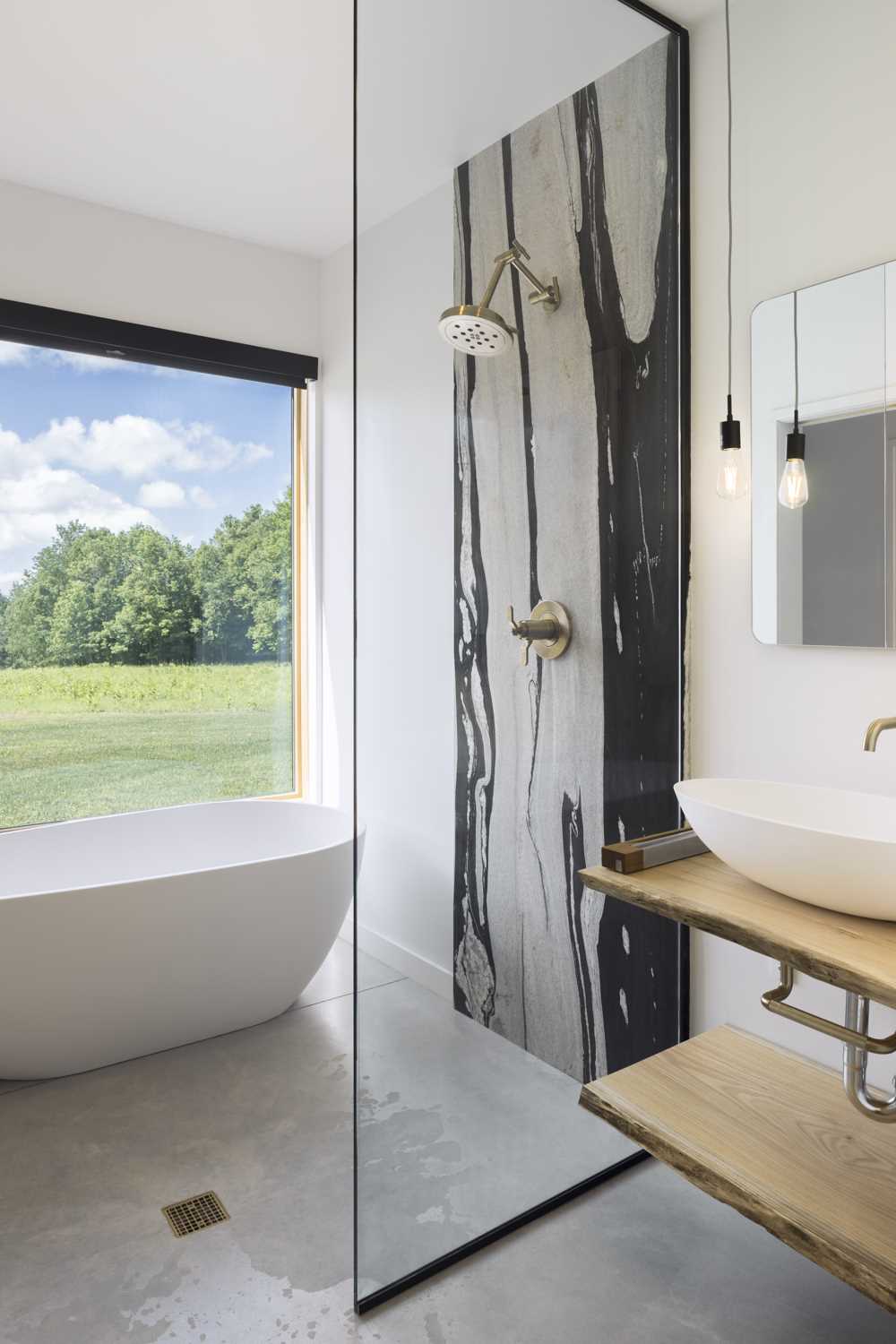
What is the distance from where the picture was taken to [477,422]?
1.87m

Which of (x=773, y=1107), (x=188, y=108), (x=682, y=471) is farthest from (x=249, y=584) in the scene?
(x=773, y=1107)

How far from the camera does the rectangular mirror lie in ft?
6.00

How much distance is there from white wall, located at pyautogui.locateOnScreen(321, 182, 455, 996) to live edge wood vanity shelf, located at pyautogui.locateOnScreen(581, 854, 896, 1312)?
1.29 ft

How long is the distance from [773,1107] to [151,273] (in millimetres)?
3669

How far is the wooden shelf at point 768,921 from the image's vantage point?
1.23 meters

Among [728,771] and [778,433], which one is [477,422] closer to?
[778,433]

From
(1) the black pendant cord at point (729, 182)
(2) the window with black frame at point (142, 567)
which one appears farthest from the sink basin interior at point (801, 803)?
(2) the window with black frame at point (142, 567)

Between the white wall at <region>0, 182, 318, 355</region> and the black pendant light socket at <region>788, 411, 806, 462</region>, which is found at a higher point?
the white wall at <region>0, 182, 318, 355</region>

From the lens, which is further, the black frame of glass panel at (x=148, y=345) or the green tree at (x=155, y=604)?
the green tree at (x=155, y=604)

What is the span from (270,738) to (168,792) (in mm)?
518

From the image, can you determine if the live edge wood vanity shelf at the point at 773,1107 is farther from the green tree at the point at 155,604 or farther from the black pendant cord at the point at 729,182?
the green tree at the point at 155,604

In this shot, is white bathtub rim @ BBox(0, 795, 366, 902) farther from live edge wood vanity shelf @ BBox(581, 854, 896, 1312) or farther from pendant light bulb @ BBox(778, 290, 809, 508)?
pendant light bulb @ BBox(778, 290, 809, 508)

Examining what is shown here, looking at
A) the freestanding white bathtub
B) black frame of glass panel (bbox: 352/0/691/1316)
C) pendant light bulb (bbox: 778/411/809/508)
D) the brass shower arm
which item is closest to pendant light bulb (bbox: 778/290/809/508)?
pendant light bulb (bbox: 778/411/809/508)

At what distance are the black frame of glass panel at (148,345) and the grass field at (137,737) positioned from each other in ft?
4.30
